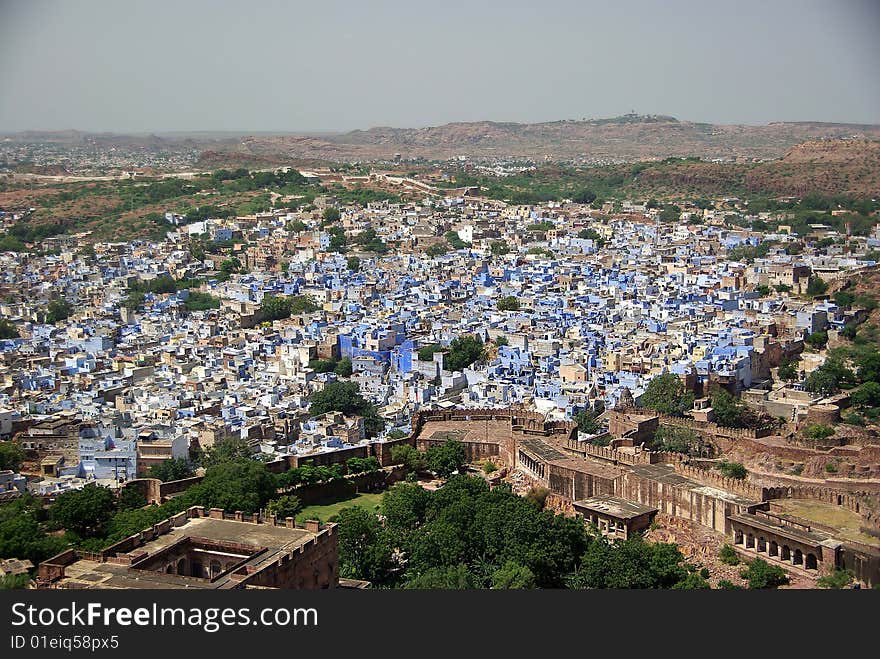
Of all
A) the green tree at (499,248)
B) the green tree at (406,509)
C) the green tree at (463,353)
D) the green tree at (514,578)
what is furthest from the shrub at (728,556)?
the green tree at (499,248)

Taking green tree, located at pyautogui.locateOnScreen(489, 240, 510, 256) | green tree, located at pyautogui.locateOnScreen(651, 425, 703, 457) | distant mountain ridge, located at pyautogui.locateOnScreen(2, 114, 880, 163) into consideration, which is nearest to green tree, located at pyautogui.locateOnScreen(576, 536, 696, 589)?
green tree, located at pyautogui.locateOnScreen(651, 425, 703, 457)

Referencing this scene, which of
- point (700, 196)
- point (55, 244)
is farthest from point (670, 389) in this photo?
point (700, 196)

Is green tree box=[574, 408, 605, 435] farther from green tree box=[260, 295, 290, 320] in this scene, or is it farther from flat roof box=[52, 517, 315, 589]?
green tree box=[260, 295, 290, 320]

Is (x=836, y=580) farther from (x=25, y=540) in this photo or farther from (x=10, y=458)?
(x=10, y=458)

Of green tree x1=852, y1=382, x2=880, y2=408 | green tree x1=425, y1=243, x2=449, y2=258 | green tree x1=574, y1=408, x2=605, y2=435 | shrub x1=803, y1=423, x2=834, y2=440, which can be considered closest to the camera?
shrub x1=803, y1=423, x2=834, y2=440

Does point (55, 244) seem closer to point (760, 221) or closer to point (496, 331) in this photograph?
point (496, 331)

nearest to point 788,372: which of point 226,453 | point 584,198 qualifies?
point 226,453
